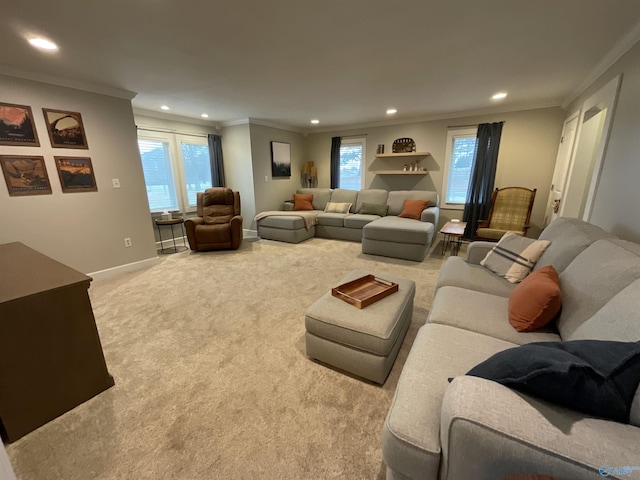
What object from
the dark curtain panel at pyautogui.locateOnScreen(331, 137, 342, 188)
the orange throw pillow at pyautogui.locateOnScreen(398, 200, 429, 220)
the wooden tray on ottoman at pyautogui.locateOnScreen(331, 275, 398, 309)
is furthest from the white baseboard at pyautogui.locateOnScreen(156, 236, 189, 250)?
the orange throw pillow at pyautogui.locateOnScreen(398, 200, 429, 220)

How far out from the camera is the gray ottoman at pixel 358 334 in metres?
1.56

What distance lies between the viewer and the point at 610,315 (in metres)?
1.04

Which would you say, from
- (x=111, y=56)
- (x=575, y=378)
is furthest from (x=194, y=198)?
(x=575, y=378)

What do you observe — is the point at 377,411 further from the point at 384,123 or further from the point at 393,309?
the point at 384,123

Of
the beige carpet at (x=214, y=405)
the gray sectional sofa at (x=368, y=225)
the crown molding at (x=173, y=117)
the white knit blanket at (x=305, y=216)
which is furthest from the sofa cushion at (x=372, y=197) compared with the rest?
the crown molding at (x=173, y=117)

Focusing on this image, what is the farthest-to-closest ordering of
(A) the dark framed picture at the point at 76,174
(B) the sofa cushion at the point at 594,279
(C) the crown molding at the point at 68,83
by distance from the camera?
(A) the dark framed picture at the point at 76,174
(C) the crown molding at the point at 68,83
(B) the sofa cushion at the point at 594,279

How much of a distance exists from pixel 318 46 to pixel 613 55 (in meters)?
2.62

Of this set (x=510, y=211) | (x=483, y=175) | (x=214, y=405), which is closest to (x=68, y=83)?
(x=214, y=405)

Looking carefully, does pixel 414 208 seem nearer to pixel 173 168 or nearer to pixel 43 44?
pixel 173 168

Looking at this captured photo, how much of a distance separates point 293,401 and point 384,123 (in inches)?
210

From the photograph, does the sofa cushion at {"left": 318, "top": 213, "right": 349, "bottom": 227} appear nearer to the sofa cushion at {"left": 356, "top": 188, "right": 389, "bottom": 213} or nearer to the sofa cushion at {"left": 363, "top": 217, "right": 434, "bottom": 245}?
the sofa cushion at {"left": 356, "top": 188, "right": 389, "bottom": 213}

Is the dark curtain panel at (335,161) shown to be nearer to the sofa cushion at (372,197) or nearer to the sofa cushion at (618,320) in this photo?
the sofa cushion at (372,197)

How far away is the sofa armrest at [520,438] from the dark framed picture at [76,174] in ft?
13.6

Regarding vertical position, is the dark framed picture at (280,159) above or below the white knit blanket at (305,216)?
above
